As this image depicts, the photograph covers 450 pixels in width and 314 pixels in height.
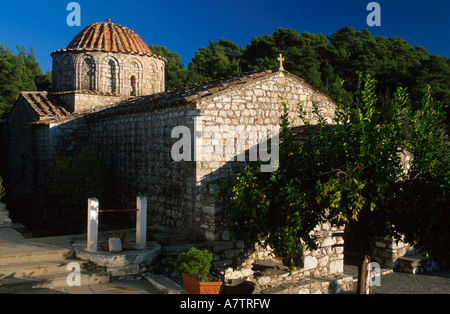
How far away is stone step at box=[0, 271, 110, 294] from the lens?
21.8 ft

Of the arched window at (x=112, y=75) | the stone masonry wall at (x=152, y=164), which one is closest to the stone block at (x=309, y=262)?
the stone masonry wall at (x=152, y=164)

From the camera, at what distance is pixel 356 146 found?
6.36 metres

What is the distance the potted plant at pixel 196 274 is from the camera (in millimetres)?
6637

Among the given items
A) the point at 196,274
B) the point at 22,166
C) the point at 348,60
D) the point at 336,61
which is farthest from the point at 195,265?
the point at 336,61

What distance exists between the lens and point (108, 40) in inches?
677

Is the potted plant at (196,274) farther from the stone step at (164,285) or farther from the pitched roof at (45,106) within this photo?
the pitched roof at (45,106)

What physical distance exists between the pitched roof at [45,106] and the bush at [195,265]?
32.2 ft

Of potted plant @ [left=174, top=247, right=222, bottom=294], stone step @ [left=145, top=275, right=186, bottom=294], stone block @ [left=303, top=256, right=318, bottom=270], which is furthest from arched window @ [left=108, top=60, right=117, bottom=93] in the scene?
potted plant @ [left=174, top=247, right=222, bottom=294]

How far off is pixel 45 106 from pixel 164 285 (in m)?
11.6

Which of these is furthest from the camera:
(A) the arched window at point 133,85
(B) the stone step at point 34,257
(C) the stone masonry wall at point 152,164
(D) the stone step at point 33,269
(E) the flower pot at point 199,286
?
(A) the arched window at point 133,85

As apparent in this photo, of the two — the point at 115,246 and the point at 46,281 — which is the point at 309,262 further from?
the point at 46,281

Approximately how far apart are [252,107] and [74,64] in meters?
10.0

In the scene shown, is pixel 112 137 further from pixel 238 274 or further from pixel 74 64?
pixel 238 274
